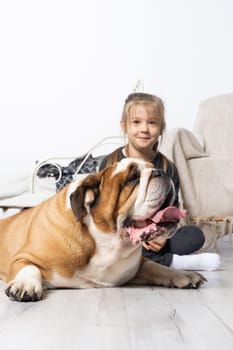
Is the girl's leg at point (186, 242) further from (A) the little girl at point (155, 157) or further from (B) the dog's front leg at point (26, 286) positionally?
(B) the dog's front leg at point (26, 286)

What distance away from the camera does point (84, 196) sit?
159cm

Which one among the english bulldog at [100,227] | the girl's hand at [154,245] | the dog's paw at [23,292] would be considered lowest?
the girl's hand at [154,245]

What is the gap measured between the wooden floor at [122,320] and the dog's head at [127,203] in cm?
19

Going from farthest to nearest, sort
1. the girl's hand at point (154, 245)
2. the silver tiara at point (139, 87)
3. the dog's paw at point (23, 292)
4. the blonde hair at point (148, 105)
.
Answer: the silver tiara at point (139, 87) < the blonde hair at point (148, 105) < the girl's hand at point (154, 245) < the dog's paw at point (23, 292)

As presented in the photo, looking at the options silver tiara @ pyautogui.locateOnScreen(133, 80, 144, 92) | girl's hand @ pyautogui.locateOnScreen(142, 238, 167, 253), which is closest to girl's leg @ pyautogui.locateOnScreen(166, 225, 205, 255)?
girl's hand @ pyautogui.locateOnScreen(142, 238, 167, 253)

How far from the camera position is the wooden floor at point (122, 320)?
1.06m

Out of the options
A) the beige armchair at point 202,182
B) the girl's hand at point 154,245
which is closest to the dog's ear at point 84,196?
the girl's hand at point 154,245

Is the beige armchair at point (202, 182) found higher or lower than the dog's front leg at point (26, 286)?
lower

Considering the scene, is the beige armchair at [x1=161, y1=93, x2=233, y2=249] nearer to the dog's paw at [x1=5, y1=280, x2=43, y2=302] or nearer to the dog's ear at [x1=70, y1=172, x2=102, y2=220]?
the dog's ear at [x1=70, y1=172, x2=102, y2=220]

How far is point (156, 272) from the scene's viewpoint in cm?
178

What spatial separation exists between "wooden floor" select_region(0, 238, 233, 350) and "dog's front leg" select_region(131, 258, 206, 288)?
1.5 inches

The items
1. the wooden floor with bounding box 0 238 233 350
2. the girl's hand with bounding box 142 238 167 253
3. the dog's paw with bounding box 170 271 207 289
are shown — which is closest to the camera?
the wooden floor with bounding box 0 238 233 350

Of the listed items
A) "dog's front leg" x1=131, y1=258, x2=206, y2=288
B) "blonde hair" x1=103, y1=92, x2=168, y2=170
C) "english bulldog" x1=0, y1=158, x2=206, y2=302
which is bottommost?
"dog's front leg" x1=131, y1=258, x2=206, y2=288

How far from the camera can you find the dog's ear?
1569mm
